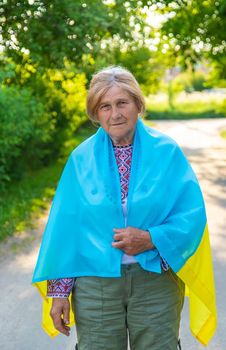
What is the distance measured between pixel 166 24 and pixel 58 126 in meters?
3.80

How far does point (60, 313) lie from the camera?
259cm

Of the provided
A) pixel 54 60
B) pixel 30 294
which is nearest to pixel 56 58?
pixel 54 60

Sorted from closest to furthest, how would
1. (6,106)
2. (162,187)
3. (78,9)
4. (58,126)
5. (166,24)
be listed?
1. (162,187)
2. (78,9)
3. (6,106)
4. (166,24)
5. (58,126)

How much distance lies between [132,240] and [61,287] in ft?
1.33

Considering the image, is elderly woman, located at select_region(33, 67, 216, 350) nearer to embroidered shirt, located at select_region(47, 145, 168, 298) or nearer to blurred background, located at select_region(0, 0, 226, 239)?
embroidered shirt, located at select_region(47, 145, 168, 298)

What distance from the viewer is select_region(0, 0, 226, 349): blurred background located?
6.70 meters

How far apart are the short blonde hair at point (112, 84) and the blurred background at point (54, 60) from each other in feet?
13.2

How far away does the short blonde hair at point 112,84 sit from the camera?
2473 millimetres

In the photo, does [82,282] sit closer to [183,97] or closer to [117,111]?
[117,111]

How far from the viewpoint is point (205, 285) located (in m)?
2.62

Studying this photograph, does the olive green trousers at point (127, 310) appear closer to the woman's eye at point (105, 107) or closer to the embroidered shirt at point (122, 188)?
the embroidered shirt at point (122, 188)

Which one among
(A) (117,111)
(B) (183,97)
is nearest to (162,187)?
(A) (117,111)

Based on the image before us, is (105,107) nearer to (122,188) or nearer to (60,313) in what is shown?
(122,188)

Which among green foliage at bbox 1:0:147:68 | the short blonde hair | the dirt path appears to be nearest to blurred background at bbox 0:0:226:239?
green foliage at bbox 1:0:147:68
